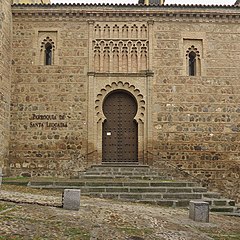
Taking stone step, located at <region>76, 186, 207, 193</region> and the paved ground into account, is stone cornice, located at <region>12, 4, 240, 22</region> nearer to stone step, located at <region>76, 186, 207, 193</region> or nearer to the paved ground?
stone step, located at <region>76, 186, 207, 193</region>

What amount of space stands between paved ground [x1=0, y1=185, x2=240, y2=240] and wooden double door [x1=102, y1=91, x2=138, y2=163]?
6349 millimetres

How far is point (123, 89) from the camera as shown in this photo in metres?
15.2

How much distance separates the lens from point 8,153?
14.5 m

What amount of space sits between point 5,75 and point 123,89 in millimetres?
5003

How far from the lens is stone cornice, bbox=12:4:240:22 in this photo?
15.1m

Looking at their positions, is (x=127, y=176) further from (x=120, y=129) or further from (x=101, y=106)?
(x=101, y=106)

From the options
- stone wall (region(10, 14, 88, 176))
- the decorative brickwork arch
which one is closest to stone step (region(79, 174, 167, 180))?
the decorative brickwork arch

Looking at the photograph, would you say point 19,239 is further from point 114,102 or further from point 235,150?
point 235,150

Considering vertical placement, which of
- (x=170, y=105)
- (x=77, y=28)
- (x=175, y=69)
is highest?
(x=77, y=28)

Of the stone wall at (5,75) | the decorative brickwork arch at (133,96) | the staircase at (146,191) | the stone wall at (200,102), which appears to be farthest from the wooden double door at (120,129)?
the stone wall at (5,75)

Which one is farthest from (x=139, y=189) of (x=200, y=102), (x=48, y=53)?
(x=48, y=53)

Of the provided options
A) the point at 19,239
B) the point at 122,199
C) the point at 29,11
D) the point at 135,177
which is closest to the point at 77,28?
the point at 29,11

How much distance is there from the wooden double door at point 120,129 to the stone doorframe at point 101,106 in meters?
0.33

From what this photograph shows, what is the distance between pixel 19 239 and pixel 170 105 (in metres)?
10.8
